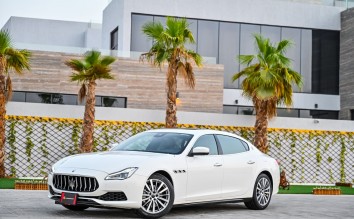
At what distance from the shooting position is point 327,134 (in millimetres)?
27312

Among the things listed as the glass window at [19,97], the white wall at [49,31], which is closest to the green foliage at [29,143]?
the glass window at [19,97]

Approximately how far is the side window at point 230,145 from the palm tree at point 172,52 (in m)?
10.5

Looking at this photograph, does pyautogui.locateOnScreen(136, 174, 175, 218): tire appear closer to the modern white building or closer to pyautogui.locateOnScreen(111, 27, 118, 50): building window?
the modern white building

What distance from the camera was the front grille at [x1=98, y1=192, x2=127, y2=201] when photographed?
10.4 m

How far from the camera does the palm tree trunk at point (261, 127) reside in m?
24.4

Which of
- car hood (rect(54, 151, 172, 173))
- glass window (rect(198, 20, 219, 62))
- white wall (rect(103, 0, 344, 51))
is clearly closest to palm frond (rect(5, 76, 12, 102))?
car hood (rect(54, 151, 172, 173))

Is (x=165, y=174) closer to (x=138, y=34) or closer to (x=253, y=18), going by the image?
(x=138, y=34)

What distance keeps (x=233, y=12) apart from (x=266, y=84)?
1433cm

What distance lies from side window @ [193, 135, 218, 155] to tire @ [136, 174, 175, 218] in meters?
1.40

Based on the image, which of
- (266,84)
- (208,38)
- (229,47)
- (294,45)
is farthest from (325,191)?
(294,45)

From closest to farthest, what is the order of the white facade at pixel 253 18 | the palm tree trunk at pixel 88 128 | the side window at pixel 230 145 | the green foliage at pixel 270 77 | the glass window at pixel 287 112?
the side window at pixel 230 145 → the palm tree trunk at pixel 88 128 → the green foliage at pixel 270 77 → the white facade at pixel 253 18 → the glass window at pixel 287 112

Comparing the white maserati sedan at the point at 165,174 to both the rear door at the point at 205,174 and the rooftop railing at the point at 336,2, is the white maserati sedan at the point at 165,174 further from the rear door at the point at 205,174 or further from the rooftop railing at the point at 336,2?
the rooftop railing at the point at 336,2

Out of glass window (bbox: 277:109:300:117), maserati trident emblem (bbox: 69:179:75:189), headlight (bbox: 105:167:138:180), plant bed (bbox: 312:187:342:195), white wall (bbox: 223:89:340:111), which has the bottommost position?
plant bed (bbox: 312:187:342:195)

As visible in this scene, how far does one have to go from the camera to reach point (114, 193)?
10.4m
